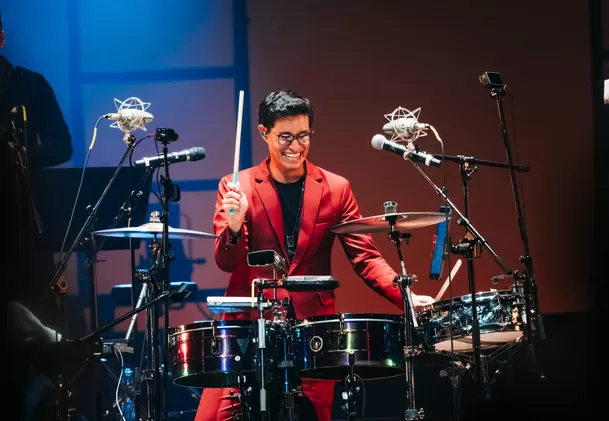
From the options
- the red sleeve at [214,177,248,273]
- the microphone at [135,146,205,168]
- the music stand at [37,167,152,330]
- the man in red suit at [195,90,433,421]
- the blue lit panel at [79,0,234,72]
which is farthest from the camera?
the blue lit panel at [79,0,234,72]

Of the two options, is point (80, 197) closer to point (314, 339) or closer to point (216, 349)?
point (216, 349)

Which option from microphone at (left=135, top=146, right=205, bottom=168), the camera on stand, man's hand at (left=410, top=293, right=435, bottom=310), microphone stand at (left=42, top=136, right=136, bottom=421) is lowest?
man's hand at (left=410, top=293, right=435, bottom=310)

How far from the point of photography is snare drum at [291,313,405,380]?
3.68m

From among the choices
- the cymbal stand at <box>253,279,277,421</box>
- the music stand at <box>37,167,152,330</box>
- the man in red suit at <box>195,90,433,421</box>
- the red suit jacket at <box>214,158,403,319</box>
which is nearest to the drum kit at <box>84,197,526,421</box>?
the cymbal stand at <box>253,279,277,421</box>

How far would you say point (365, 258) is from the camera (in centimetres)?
436

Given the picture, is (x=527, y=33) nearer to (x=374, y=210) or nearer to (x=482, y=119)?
(x=482, y=119)

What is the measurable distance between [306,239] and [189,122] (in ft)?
5.39

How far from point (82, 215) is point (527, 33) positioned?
314 centimetres

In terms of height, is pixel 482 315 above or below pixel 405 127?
below

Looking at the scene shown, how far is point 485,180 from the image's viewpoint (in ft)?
18.2

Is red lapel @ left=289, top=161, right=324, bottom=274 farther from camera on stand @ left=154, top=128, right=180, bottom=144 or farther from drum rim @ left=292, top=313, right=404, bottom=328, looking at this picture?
camera on stand @ left=154, top=128, right=180, bottom=144

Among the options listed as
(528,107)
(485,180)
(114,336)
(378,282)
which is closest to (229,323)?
(378,282)

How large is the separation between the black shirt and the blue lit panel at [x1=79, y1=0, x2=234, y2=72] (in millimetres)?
1403

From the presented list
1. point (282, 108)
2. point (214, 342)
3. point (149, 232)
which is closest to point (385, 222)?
point (282, 108)
